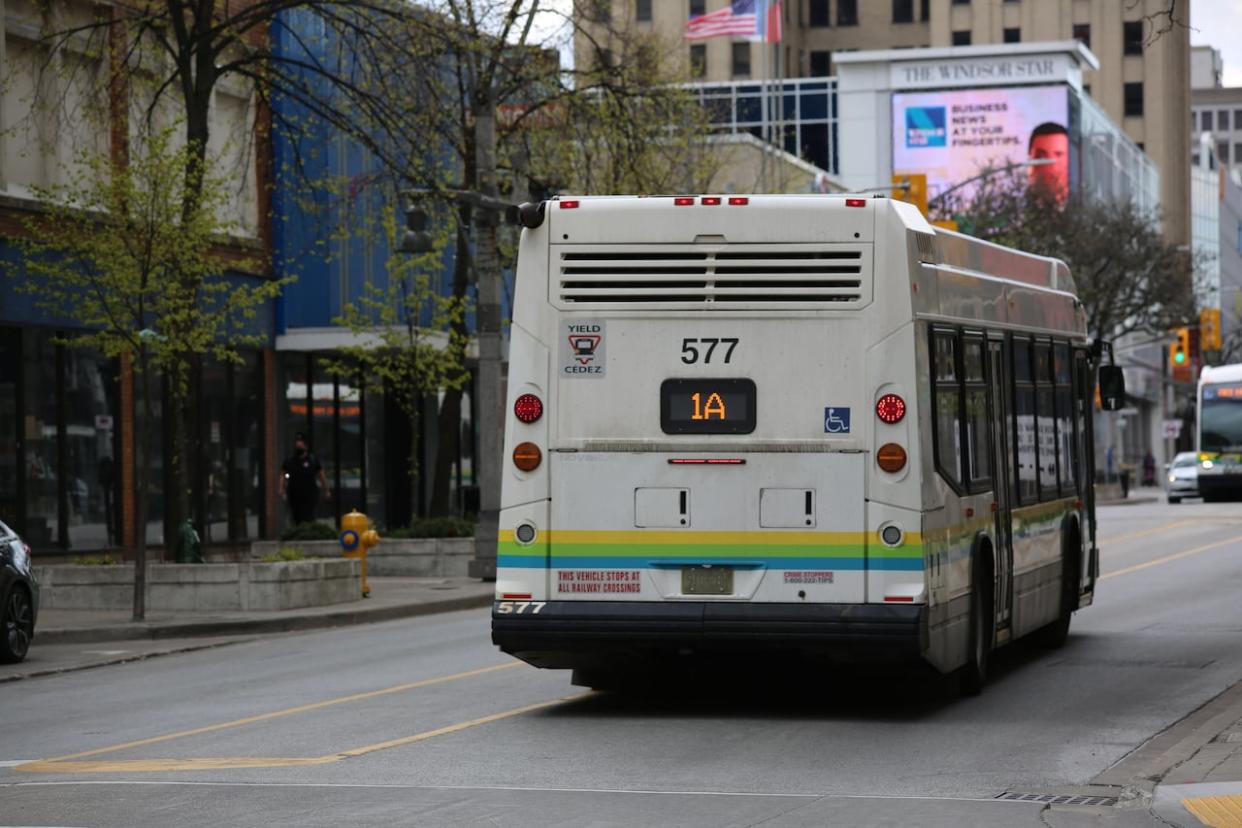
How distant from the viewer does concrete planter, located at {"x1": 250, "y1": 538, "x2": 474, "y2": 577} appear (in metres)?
31.0

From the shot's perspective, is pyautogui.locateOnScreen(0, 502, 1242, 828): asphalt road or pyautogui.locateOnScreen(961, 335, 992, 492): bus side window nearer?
pyautogui.locateOnScreen(0, 502, 1242, 828): asphalt road

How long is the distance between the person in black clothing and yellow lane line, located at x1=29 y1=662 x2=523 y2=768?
19607mm

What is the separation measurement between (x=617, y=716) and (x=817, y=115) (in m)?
87.2

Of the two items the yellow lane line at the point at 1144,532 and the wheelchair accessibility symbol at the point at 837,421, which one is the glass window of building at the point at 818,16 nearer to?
the yellow lane line at the point at 1144,532

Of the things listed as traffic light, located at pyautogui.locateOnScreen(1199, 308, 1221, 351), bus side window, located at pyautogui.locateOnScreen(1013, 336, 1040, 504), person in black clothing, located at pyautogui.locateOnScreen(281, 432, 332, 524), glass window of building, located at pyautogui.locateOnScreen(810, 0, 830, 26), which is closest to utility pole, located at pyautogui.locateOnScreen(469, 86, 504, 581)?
person in black clothing, located at pyautogui.locateOnScreen(281, 432, 332, 524)

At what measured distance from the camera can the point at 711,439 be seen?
42.7ft

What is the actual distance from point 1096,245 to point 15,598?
57.9 m

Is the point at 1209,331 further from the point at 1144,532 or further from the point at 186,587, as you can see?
the point at 186,587

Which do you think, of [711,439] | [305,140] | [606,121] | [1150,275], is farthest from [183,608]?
[1150,275]

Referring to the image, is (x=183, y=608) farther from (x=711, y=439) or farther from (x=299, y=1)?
(x=711, y=439)

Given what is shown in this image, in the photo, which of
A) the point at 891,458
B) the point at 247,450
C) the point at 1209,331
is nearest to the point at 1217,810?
the point at 891,458

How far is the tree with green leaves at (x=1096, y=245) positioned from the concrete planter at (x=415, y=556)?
40.9m

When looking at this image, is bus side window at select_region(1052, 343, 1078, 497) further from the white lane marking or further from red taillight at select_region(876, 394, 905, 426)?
the white lane marking

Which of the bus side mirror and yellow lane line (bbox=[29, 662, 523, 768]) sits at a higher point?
the bus side mirror
